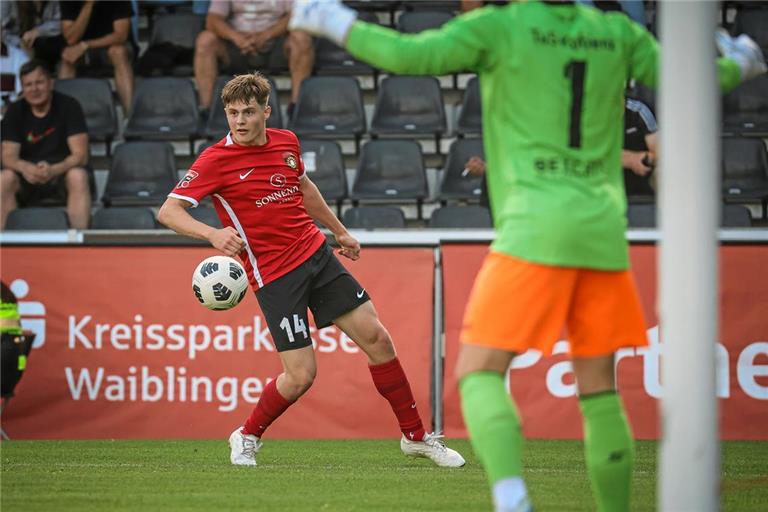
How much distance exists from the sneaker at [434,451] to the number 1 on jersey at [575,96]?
11.2 ft

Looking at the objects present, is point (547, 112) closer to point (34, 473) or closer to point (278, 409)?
point (278, 409)

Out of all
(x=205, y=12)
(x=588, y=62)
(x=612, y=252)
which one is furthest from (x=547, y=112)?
(x=205, y=12)

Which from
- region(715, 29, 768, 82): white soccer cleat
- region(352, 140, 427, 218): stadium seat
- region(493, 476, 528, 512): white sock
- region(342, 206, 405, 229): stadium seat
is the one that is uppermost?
region(715, 29, 768, 82): white soccer cleat

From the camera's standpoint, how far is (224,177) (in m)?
7.52

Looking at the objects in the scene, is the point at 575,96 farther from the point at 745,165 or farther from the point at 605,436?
the point at 745,165

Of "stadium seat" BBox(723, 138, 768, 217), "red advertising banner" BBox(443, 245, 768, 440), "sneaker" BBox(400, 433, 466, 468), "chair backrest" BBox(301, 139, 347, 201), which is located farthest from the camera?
"chair backrest" BBox(301, 139, 347, 201)

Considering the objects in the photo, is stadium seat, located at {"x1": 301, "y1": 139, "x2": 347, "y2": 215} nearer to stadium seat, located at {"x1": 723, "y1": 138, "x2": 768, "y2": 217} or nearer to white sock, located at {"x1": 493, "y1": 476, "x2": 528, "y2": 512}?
stadium seat, located at {"x1": 723, "y1": 138, "x2": 768, "y2": 217}

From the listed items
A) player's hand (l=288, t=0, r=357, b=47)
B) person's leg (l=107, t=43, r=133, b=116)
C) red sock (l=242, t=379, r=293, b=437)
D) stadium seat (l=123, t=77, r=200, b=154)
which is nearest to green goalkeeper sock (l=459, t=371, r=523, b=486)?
player's hand (l=288, t=0, r=357, b=47)

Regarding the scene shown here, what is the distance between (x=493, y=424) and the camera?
4426 millimetres

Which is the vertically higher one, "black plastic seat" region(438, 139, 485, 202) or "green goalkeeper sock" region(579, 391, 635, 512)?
"green goalkeeper sock" region(579, 391, 635, 512)

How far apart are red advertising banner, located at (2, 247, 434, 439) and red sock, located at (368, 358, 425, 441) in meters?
2.37

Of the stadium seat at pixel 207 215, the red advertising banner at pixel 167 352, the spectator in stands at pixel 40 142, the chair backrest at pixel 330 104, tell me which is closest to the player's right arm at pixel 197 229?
the red advertising banner at pixel 167 352

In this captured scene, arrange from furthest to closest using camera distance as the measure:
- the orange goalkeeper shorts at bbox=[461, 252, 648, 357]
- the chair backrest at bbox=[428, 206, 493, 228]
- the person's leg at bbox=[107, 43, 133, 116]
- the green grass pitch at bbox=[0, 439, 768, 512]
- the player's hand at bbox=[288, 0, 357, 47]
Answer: the person's leg at bbox=[107, 43, 133, 116] → the chair backrest at bbox=[428, 206, 493, 228] → the green grass pitch at bbox=[0, 439, 768, 512] → the player's hand at bbox=[288, 0, 357, 47] → the orange goalkeeper shorts at bbox=[461, 252, 648, 357]

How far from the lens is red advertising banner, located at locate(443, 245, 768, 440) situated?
9789mm
